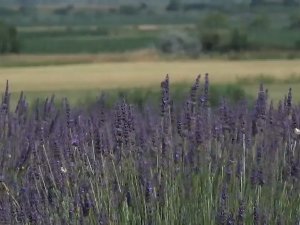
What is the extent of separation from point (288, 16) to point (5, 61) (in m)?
30.1

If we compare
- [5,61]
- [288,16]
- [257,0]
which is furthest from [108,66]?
[288,16]

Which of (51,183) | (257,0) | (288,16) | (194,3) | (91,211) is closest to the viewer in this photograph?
(91,211)

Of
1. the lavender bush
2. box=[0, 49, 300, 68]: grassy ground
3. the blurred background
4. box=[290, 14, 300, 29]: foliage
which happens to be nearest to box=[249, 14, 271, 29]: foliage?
the blurred background

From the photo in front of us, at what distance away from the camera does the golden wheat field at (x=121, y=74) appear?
2852 cm

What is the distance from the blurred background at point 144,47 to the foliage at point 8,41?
7cm

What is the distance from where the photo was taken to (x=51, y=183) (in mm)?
3730

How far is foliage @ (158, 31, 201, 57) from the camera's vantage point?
50.5 metres

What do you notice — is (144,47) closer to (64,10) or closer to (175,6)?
(175,6)

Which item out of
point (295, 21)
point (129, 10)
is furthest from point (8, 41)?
point (129, 10)

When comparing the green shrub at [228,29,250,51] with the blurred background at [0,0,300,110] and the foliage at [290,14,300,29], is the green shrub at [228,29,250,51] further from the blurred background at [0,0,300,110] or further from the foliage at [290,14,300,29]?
the foliage at [290,14,300,29]

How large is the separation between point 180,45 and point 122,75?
1759 cm

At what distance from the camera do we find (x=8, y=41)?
5053 centimetres

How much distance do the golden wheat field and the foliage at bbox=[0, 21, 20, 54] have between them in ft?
25.8

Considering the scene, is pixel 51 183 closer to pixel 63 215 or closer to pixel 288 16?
pixel 63 215
